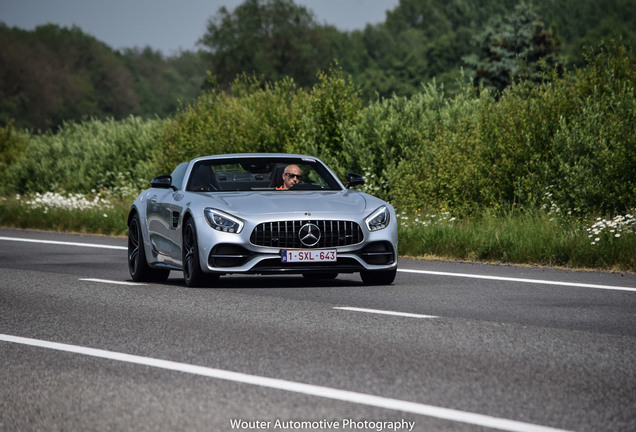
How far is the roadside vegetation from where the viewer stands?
56.0ft

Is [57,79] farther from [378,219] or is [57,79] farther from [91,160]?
[378,219]

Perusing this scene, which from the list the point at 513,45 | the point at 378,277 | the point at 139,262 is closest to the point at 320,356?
the point at 378,277

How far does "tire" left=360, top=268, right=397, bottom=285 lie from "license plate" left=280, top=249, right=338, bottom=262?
2.85 feet

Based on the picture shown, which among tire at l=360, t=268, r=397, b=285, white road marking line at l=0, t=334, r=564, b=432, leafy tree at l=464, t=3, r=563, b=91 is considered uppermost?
leafy tree at l=464, t=3, r=563, b=91

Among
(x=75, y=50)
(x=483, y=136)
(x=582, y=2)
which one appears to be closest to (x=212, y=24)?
(x=75, y=50)

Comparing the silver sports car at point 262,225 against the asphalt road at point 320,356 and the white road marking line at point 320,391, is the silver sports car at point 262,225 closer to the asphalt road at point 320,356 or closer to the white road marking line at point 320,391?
the asphalt road at point 320,356

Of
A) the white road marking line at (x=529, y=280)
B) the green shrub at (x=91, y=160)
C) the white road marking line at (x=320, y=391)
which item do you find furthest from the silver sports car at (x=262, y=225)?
the green shrub at (x=91, y=160)

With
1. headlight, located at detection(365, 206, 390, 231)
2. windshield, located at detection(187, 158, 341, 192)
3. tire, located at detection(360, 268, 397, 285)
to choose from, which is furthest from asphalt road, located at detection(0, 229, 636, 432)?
windshield, located at detection(187, 158, 341, 192)

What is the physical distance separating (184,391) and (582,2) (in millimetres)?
132939

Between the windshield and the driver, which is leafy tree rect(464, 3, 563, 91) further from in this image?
the driver

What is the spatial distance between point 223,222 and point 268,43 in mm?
89629

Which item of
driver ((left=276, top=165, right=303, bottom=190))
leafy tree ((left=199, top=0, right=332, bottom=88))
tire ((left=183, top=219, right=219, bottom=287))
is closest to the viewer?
tire ((left=183, top=219, right=219, bottom=287))

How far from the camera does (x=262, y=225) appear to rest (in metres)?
11.5

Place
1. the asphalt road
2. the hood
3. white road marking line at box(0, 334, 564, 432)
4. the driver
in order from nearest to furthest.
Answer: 1. white road marking line at box(0, 334, 564, 432)
2. the asphalt road
3. the hood
4. the driver
